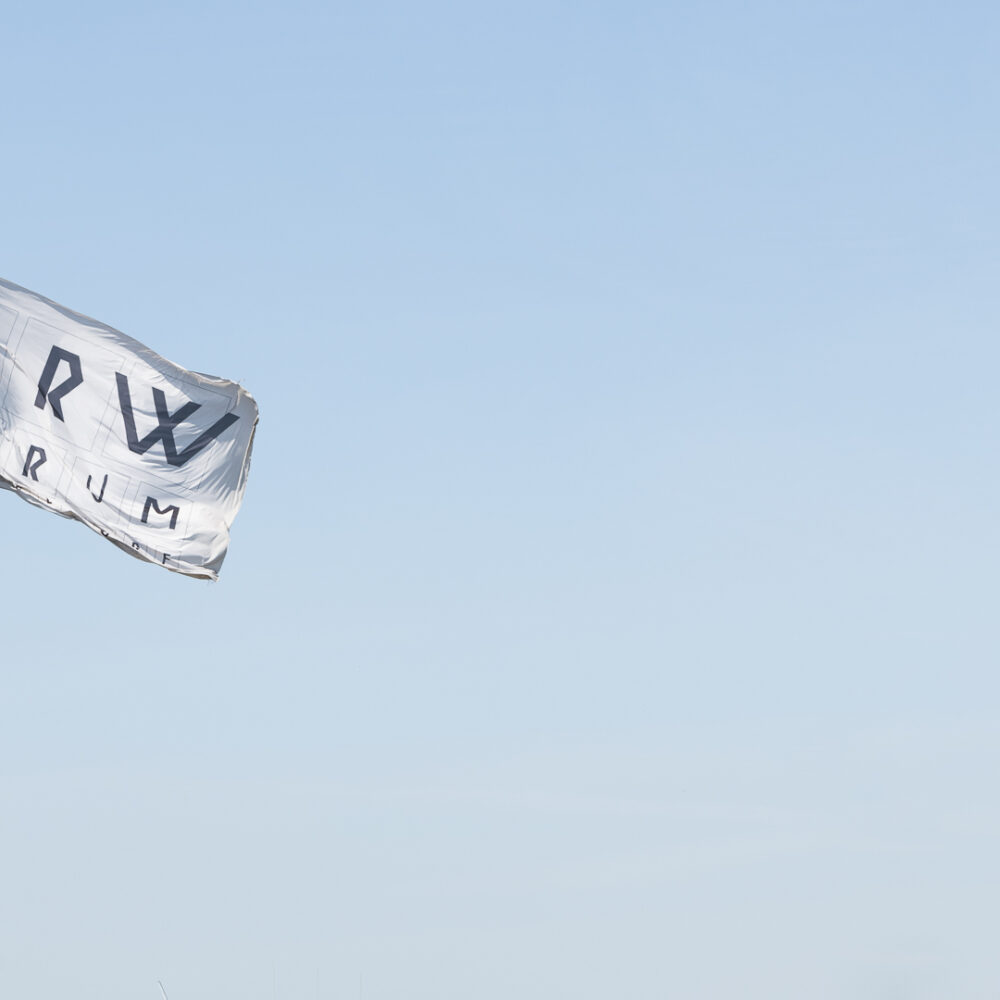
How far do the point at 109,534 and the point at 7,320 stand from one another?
15.9 feet

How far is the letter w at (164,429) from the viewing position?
44.4 meters

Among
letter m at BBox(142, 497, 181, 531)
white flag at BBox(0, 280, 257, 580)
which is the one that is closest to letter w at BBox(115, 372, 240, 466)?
white flag at BBox(0, 280, 257, 580)

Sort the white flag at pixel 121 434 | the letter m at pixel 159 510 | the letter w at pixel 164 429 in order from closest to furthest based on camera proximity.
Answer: the white flag at pixel 121 434, the letter m at pixel 159 510, the letter w at pixel 164 429

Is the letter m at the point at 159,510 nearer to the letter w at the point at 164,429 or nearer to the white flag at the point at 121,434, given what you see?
the white flag at the point at 121,434

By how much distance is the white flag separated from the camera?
43375 millimetres

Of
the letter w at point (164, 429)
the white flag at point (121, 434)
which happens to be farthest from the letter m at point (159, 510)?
the letter w at point (164, 429)

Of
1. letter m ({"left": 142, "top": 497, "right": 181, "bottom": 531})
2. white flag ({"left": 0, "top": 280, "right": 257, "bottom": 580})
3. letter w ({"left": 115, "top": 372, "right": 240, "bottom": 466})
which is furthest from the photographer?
letter w ({"left": 115, "top": 372, "right": 240, "bottom": 466})

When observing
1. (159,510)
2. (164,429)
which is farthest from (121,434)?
(159,510)

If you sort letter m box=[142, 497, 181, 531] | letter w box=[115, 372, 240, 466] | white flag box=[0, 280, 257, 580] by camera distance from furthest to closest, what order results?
letter w box=[115, 372, 240, 466], letter m box=[142, 497, 181, 531], white flag box=[0, 280, 257, 580]

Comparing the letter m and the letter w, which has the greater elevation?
the letter w

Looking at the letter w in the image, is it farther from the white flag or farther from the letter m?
the letter m

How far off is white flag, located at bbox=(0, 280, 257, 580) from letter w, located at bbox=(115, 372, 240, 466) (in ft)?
0.07

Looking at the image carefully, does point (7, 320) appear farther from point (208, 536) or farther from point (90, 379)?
point (208, 536)

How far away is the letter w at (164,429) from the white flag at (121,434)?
21 mm
